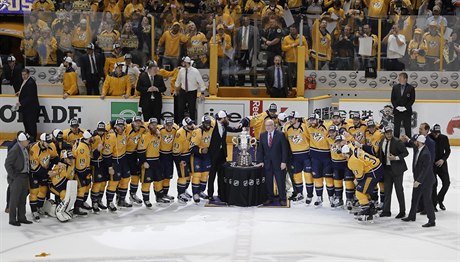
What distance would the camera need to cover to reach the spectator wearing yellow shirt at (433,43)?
21.6m

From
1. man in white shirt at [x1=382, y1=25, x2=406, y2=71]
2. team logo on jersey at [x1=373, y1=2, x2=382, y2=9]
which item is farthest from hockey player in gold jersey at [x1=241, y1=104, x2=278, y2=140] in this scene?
team logo on jersey at [x1=373, y1=2, x2=382, y2=9]

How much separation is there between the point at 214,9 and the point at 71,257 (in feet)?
38.9

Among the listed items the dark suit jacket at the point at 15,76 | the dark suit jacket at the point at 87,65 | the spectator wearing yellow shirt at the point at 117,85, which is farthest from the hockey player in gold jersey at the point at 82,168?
the dark suit jacket at the point at 15,76

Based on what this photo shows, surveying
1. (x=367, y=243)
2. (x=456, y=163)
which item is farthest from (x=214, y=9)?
(x=367, y=243)

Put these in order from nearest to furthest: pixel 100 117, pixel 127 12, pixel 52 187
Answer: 1. pixel 52 187
2. pixel 100 117
3. pixel 127 12

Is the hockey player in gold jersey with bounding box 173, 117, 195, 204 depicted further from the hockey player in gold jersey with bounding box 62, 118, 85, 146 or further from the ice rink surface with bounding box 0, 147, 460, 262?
the hockey player in gold jersey with bounding box 62, 118, 85, 146

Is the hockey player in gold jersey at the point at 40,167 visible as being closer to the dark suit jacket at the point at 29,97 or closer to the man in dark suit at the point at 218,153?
the man in dark suit at the point at 218,153

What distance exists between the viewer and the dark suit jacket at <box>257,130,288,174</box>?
15164 mm

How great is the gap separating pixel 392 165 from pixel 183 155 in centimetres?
347

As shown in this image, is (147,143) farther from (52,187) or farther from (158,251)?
(158,251)

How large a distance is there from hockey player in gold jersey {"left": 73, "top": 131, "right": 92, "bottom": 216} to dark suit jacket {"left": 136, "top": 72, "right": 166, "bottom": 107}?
19.4 feet

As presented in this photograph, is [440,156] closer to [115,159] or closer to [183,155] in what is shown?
[183,155]

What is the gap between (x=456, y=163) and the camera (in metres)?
18.8

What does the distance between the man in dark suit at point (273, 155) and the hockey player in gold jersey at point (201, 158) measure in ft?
2.82
